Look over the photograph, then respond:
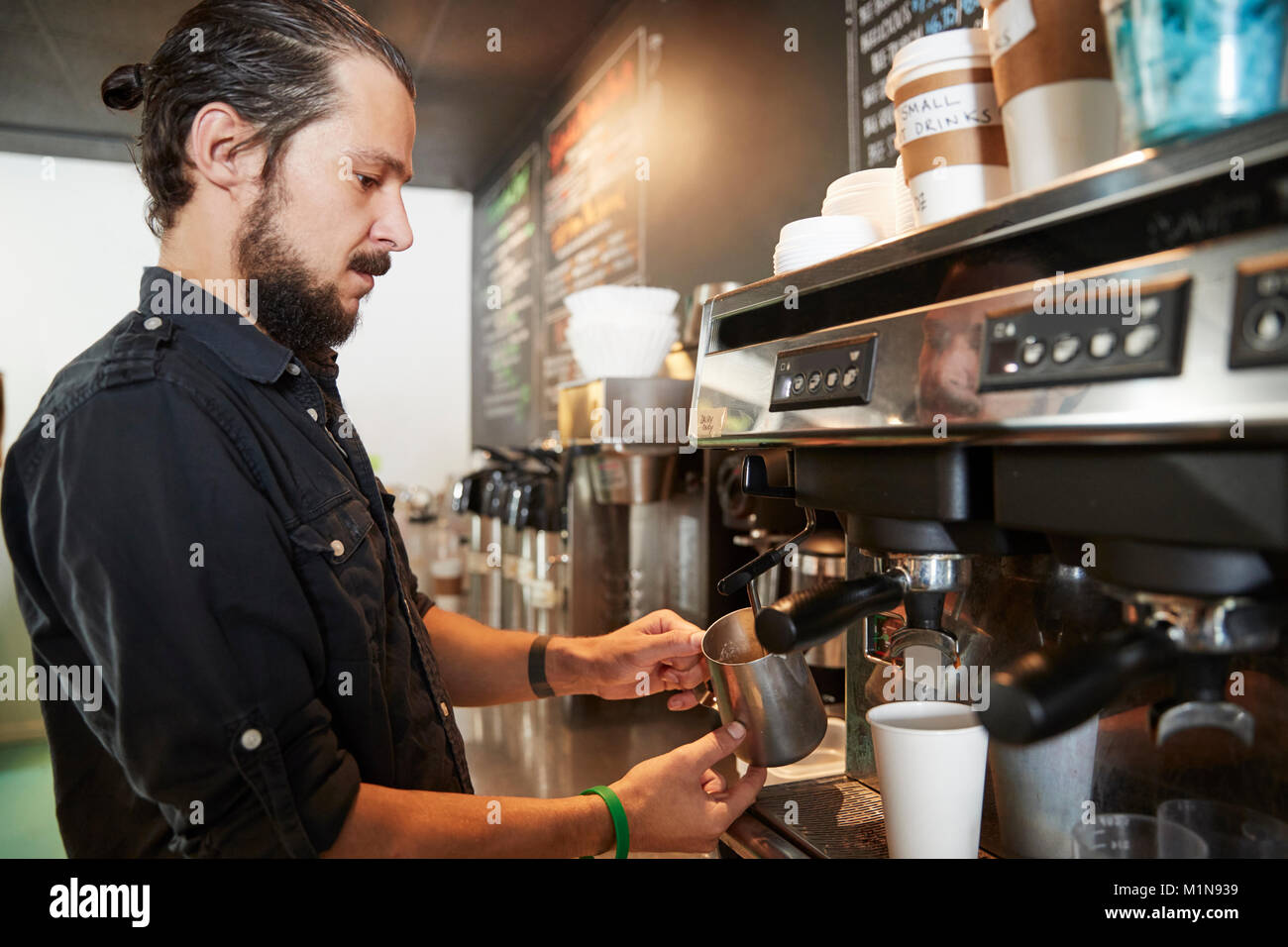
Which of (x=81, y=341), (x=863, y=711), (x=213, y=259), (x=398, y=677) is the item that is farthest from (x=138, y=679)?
(x=81, y=341)

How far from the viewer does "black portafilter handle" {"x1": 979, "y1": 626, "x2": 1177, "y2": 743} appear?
420 mm

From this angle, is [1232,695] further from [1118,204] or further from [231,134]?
[231,134]

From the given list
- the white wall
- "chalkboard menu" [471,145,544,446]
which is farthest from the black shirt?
the white wall

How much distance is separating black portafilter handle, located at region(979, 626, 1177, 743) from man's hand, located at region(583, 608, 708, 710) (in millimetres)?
673

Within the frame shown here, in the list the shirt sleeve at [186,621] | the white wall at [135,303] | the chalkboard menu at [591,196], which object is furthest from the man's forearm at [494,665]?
the white wall at [135,303]

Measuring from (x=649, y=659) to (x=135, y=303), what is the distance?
141 inches

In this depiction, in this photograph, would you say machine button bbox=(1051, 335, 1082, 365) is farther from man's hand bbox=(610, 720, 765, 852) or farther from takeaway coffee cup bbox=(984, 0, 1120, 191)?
man's hand bbox=(610, 720, 765, 852)

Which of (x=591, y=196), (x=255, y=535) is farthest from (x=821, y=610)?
(x=591, y=196)

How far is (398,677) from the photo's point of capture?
37.3 inches

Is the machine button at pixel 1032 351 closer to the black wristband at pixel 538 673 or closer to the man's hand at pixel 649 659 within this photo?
the man's hand at pixel 649 659

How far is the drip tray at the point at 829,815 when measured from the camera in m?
0.79

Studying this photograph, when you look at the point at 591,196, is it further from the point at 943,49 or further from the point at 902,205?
the point at 943,49

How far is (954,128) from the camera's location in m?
0.62
